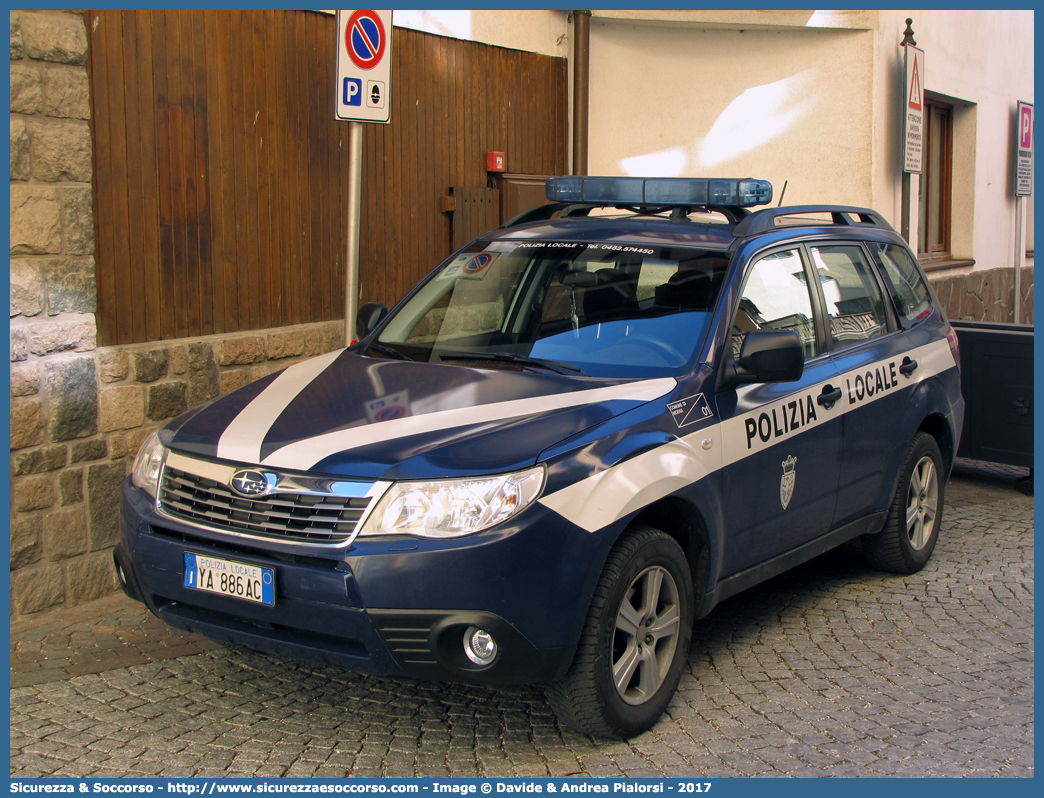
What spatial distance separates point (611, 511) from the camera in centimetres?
391

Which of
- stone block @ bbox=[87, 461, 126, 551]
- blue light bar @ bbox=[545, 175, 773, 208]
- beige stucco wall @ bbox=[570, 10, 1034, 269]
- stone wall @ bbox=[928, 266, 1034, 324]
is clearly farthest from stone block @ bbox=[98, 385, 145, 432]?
stone wall @ bbox=[928, 266, 1034, 324]

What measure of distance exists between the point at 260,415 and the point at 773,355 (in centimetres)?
199

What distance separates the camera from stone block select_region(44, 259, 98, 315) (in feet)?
18.8

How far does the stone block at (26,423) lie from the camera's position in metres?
5.57

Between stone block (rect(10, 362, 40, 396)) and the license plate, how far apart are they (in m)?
2.08

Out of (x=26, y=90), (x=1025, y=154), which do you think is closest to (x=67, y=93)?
(x=26, y=90)

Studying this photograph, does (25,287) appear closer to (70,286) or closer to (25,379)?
(70,286)

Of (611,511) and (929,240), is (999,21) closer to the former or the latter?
(929,240)

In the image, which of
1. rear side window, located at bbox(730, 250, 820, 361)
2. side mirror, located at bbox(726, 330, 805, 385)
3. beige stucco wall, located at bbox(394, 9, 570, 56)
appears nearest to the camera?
side mirror, located at bbox(726, 330, 805, 385)

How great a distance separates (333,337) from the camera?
25.7 ft

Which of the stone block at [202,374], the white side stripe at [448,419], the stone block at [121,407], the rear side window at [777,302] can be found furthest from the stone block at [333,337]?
the white side stripe at [448,419]

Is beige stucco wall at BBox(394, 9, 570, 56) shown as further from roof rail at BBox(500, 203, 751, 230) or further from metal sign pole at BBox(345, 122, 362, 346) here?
roof rail at BBox(500, 203, 751, 230)

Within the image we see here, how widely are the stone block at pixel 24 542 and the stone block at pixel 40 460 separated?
0.23 metres

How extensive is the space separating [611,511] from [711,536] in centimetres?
74
